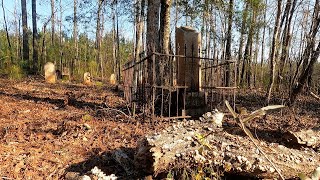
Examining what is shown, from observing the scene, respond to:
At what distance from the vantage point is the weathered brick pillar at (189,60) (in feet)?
21.1

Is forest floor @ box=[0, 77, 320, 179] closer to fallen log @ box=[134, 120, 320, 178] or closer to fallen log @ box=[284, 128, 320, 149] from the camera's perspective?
fallen log @ box=[284, 128, 320, 149]

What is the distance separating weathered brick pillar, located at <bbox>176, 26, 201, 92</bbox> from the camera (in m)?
6.43

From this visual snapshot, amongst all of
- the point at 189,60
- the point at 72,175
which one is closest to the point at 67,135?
the point at 72,175

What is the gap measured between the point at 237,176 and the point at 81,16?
10833mm

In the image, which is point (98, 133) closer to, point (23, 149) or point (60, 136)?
point (60, 136)

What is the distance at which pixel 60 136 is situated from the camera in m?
4.79

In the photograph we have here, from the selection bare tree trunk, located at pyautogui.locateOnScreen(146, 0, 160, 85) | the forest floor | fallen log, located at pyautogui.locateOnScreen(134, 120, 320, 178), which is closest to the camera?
fallen log, located at pyautogui.locateOnScreen(134, 120, 320, 178)

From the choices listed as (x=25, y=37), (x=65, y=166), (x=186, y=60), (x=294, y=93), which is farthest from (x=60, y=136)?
(x=25, y=37)

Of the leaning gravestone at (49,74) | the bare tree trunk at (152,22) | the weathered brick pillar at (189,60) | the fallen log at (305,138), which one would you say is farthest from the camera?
the leaning gravestone at (49,74)

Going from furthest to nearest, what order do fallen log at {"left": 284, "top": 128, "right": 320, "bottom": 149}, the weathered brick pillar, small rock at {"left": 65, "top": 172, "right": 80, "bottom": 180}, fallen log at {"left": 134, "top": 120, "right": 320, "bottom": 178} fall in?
the weathered brick pillar < fallen log at {"left": 284, "top": 128, "right": 320, "bottom": 149} < small rock at {"left": 65, "top": 172, "right": 80, "bottom": 180} < fallen log at {"left": 134, "top": 120, "right": 320, "bottom": 178}

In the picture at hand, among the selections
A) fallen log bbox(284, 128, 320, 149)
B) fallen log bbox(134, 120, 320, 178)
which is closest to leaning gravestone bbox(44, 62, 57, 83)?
fallen log bbox(134, 120, 320, 178)

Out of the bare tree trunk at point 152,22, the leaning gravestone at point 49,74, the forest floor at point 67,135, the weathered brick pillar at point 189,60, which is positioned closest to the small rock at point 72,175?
the forest floor at point 67,135

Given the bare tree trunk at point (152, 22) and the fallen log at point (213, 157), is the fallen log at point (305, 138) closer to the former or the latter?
the fallen log at point (213, 157)

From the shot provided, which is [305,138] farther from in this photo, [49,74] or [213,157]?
[49,74]
